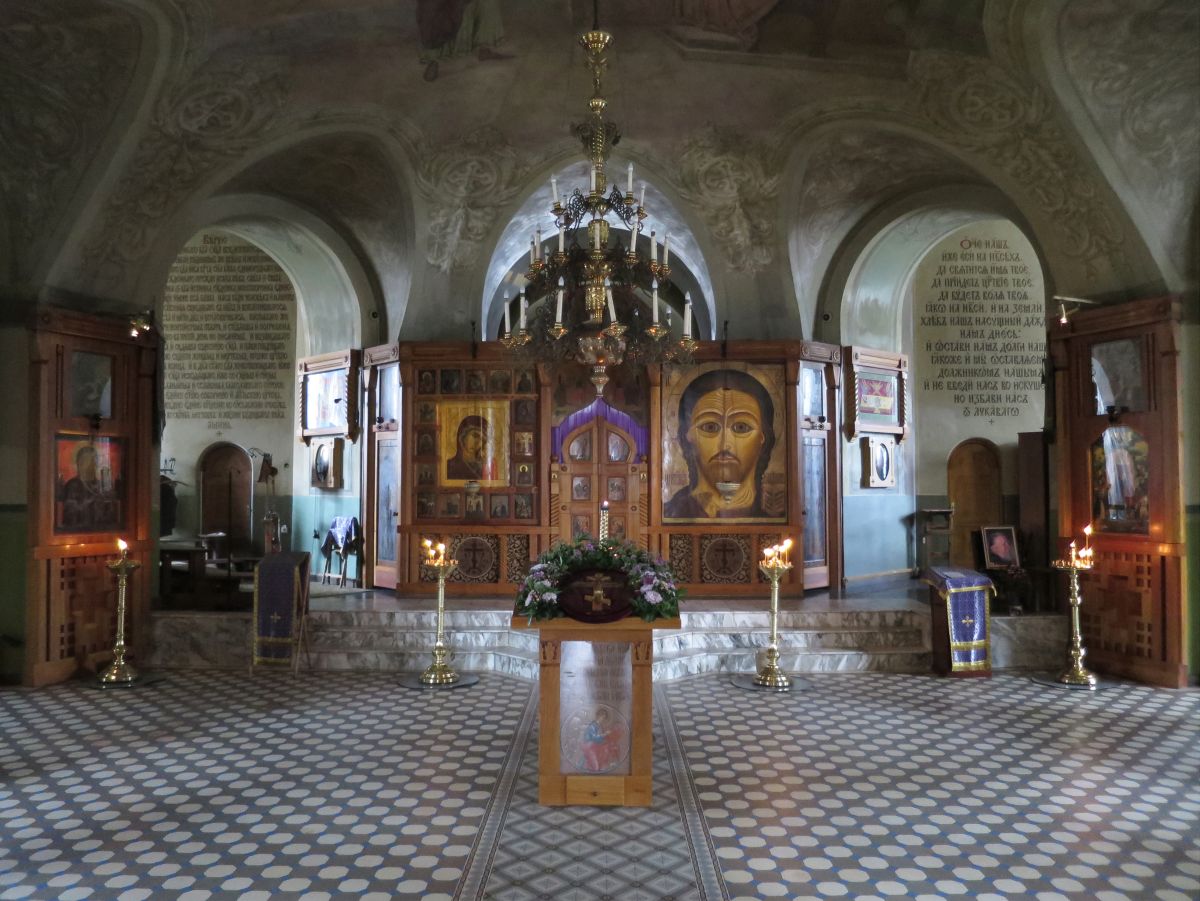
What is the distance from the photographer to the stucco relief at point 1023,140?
938cm

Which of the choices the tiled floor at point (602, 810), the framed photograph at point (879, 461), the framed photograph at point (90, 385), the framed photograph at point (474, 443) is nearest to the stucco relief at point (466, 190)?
the framed photograph at point (474, 443)

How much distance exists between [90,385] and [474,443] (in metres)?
4.63

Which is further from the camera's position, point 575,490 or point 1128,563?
point 575,490

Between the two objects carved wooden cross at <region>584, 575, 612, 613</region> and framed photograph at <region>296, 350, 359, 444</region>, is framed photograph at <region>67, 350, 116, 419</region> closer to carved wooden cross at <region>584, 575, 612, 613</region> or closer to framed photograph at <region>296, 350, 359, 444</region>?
framed photograph at <region>296, 350, 359, 444</region>

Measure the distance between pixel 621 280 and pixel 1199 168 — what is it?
21.6 ft

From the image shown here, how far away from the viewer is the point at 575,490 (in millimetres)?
11992

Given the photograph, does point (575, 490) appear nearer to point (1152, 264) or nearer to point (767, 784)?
point (767, 784)

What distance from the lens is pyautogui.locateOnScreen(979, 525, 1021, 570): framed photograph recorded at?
10844mm

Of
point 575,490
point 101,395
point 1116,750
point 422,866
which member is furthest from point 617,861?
point 101,395

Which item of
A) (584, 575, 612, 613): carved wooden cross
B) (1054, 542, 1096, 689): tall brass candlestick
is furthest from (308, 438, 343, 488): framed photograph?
(1054, 542, 1096, 689): tall brass candlestick

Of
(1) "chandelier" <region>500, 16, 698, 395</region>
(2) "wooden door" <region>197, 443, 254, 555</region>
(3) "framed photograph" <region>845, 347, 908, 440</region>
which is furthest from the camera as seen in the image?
(2) "wooden door" <region>197, 443, 254, 555</region>

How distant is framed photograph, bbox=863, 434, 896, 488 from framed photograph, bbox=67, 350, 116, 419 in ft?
34.1

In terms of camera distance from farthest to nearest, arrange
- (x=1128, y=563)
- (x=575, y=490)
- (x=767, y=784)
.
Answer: (x=575, y=490)
(x=1128, y=563)
(x=767, y=784)

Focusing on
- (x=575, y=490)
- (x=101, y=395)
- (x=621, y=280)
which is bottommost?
(x=575, y=490)
